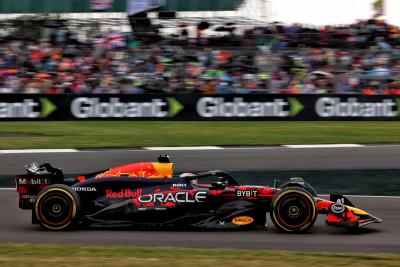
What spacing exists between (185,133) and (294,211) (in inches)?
477

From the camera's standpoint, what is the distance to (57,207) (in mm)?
7629

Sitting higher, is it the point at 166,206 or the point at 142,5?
the point at 142,5

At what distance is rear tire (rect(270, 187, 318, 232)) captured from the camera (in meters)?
7.42

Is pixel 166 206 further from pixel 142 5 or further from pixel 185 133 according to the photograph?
pixel 142 5

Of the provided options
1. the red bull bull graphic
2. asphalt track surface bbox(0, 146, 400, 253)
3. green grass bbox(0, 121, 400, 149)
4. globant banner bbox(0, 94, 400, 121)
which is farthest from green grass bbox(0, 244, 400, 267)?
globant banner bbox(0, 94, 400, 121)

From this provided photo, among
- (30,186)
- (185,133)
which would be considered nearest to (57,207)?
(30,186)

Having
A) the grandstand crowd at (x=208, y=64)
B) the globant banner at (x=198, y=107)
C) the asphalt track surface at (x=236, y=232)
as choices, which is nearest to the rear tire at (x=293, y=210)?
the asphalt track surface at (x=236, y=232)

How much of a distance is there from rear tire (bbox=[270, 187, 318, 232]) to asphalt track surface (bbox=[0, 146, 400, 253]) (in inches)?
4.3

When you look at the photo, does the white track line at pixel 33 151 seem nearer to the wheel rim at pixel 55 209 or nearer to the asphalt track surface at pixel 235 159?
the asphalt track surface at pixel 235 159

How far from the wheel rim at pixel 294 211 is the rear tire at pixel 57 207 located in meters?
2.15

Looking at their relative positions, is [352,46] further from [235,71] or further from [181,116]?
[181,116]

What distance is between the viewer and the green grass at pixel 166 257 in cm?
603

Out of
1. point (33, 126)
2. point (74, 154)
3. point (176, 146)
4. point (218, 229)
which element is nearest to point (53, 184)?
point (218, 229)

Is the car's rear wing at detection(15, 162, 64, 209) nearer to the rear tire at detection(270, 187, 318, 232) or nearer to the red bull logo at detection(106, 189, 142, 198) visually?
the red bull logo at detection(106, 189, 142, 198)
